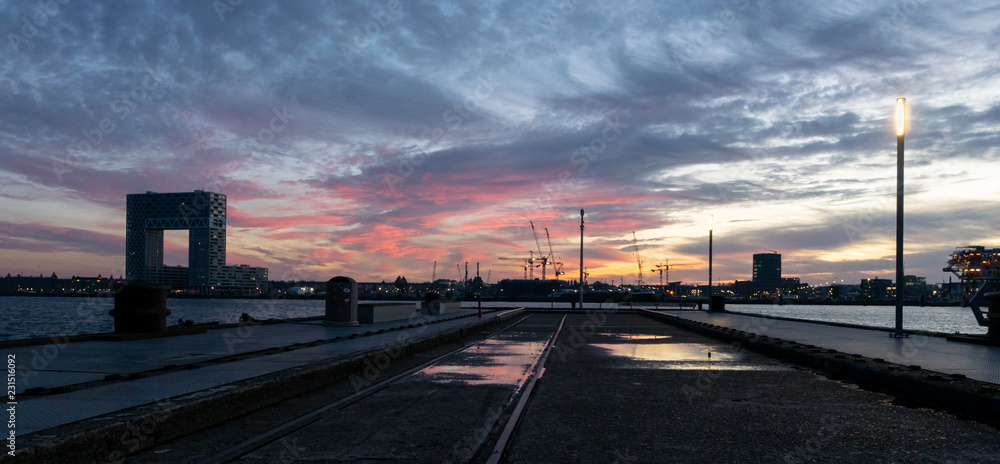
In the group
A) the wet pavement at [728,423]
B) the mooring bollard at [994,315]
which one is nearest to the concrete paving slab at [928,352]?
the mooring bollard at [994,315]

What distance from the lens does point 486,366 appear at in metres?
15.0

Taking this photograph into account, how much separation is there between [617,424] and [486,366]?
23.4 ft

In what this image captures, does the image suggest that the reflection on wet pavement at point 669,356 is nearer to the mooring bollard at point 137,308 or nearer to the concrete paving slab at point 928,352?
the concrete paving slab at point 928,352

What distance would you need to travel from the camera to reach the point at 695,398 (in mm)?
10102

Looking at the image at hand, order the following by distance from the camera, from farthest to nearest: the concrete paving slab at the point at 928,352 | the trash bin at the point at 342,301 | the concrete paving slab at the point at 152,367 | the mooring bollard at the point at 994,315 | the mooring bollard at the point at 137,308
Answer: the trash bin at the point at 342,301 → the mooring bollard at the point at 137,308 → the mooring bollard at the point at 994,315 → the concrete paving slab at the point at 928,352 → the concrete paving slab at the point at 152,367

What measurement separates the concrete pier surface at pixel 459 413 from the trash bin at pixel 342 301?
436 inches

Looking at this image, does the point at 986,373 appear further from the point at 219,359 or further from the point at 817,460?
the point at 219,359

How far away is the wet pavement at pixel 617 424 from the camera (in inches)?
258

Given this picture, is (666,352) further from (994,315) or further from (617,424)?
(617,424)

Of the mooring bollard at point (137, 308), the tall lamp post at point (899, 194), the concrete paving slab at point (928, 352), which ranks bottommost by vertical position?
the concrete paving slab at point (928, 352)

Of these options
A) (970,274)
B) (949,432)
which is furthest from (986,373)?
(970,274)

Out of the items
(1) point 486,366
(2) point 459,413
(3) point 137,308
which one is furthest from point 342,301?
(2) point 459,413

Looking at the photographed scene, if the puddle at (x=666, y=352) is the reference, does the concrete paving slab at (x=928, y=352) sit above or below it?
above

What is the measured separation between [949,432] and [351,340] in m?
15.0
